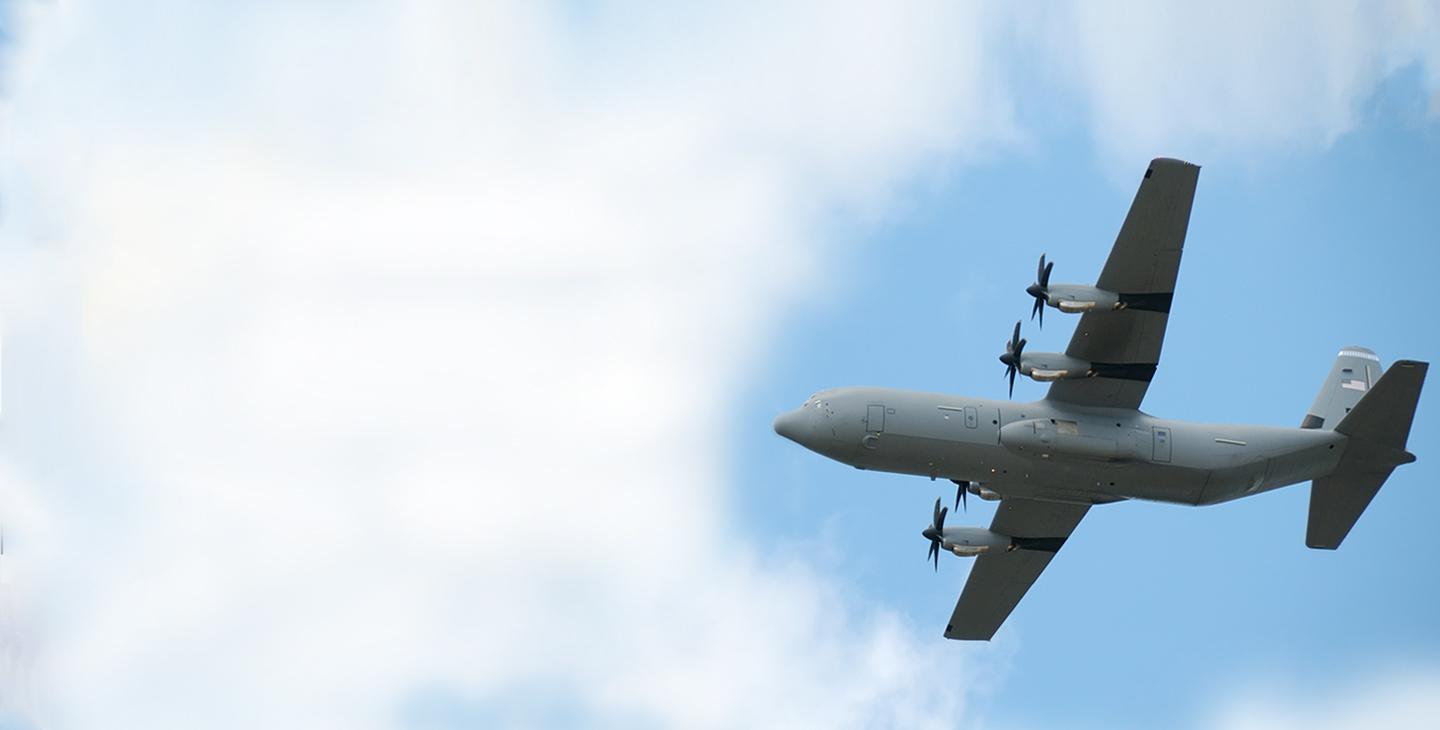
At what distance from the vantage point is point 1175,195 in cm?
4119

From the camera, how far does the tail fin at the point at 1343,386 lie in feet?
155

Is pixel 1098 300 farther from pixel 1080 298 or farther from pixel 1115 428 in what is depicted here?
pixel 1115 428

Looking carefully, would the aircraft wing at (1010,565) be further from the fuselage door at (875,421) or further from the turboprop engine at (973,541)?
the fuselage door at (875,421)

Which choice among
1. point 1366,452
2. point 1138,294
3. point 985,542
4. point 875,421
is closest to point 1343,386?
point 1366,452

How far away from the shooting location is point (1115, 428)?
142ft

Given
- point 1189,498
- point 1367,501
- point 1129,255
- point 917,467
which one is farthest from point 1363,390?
point 917,467

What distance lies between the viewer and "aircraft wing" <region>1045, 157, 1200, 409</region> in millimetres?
41219

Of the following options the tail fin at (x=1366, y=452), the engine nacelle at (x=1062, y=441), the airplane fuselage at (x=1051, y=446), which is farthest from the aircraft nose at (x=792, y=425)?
the tail fin at (x=1366, y=452)

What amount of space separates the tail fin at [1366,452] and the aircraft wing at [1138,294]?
559cm

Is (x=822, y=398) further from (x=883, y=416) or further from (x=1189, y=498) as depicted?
(x=1189, y=498)

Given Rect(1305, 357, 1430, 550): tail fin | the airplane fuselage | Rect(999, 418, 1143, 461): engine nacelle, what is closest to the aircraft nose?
the airplane fuselage

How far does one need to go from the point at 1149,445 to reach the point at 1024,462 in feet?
10.3

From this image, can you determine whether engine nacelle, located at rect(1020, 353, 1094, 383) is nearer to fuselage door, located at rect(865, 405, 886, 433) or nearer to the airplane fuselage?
the airplane fuselage

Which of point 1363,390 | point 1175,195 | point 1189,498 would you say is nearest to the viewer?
point 1175,195
